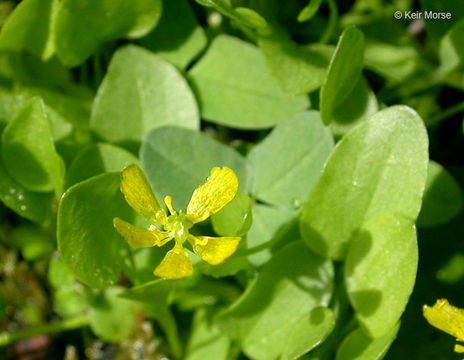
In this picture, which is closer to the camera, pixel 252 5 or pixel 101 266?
pixel 101 266

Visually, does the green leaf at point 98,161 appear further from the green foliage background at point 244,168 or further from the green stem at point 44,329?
the green stem at point 44,329

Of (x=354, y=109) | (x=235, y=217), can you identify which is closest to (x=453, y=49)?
(x=354, y=109)

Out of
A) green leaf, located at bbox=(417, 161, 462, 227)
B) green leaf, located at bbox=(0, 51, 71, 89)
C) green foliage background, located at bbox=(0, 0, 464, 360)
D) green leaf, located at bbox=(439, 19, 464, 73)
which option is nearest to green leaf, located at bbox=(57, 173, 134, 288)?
green foliage background, located at bbox=(0, 0, 464, 360)

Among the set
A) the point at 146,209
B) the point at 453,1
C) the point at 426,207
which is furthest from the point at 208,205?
the point at 453,1

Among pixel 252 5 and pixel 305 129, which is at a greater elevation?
pixel 252 5

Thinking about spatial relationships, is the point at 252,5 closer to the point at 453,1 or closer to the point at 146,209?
the point at 453,1

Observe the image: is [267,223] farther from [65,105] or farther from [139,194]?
[65,105]

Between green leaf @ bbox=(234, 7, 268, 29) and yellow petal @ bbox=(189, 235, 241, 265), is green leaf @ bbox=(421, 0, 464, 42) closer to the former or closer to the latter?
green leaf @ bbox=(234, 7, 268, 29)
